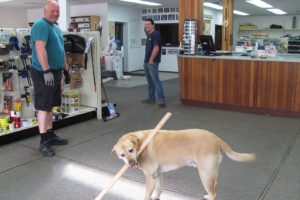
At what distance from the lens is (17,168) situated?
291 centimetres

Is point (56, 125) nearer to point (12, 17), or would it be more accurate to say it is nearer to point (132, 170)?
point (132, 170)

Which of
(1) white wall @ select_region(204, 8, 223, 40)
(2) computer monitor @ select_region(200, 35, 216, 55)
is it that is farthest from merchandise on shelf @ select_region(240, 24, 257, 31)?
(2) computer monitor @ select_region(200, 35, 216, 55)

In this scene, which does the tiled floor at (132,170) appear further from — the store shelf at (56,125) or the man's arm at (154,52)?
the man's arm at (154,52)

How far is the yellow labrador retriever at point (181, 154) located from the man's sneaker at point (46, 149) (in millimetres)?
1509

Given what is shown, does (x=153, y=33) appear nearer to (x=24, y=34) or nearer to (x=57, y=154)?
(x=24, y=34)

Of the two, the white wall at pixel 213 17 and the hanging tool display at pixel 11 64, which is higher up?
the white wall at pixel 213 17

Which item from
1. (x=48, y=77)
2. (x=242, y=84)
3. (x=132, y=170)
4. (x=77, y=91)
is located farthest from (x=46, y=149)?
(x=242, y=84)

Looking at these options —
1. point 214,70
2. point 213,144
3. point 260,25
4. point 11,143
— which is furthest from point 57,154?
point 260,25

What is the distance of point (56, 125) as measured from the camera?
412 centimetres

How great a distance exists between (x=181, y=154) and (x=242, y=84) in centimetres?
339

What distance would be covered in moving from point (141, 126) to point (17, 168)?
1774 mm

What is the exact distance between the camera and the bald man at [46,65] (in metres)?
2.99

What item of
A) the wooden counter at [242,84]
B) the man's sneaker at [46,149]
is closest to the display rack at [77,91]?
the man's sneaker at [46,149]

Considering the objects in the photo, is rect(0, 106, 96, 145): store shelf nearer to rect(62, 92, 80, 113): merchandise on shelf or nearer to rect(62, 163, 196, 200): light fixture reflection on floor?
rect(62, 92, 80, 113): merchandise on shelf
